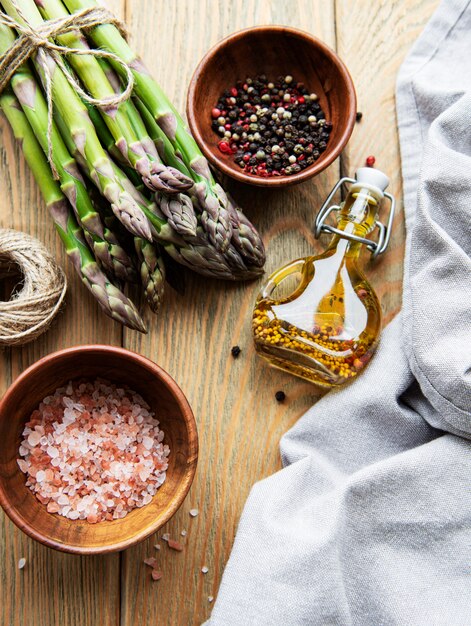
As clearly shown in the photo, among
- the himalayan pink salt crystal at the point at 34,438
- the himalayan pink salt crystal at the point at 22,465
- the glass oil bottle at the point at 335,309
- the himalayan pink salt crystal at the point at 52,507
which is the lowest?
the himalayan pink salt crystal at the point at 52,507

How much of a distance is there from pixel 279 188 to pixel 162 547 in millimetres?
717

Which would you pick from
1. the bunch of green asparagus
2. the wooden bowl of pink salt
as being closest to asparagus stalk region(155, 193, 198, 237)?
the bunch of green asparagus

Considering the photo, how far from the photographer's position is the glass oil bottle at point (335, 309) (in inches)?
46.8

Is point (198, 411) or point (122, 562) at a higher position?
point (198, 411)

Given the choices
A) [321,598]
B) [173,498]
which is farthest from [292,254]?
[321,598]

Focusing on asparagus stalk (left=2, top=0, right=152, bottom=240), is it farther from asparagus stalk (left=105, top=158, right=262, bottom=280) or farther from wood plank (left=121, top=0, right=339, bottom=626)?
wood plank (left=121, top=0, right=339, bottom=626)

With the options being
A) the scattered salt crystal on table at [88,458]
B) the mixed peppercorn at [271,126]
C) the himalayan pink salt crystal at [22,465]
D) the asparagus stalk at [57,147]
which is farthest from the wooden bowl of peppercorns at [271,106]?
the himalayan pink salt crystal at [22,465]

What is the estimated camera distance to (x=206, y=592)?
123cm

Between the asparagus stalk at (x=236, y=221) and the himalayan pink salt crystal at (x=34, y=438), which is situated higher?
the asparagus stalk at (x=236, y=221)

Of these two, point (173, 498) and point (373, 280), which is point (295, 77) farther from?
point (173, 498)

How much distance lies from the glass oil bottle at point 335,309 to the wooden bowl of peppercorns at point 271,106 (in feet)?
0.34

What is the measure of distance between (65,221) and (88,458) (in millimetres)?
420

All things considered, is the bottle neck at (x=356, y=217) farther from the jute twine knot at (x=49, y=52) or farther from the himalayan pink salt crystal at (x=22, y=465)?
the himalayan pink salt crystal at (x=22, y=465)

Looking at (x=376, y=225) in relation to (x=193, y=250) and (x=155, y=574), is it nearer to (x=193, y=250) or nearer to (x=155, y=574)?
(x=193, y=250)
